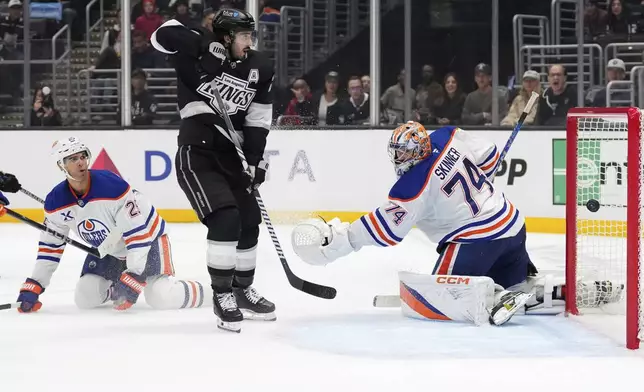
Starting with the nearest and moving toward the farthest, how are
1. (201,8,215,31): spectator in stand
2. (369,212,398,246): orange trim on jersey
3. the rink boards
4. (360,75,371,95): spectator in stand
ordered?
(369,212,398,246): orange trim on jersey → the rink boards → (360,75,371,95): spectator in stand → (201,8,215,31): spectator in stand

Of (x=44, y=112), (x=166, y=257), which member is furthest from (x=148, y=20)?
(x=166, y=257)

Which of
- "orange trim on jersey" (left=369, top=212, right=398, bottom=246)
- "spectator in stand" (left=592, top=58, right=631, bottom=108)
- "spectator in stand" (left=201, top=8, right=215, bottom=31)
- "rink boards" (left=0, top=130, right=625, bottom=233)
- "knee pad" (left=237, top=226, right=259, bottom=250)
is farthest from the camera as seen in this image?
"spectator in stand" (left=201, top=8, right=215, bottom=31)

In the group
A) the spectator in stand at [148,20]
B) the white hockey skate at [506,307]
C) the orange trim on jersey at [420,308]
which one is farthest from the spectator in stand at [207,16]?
the white hockey skate at [506,307]

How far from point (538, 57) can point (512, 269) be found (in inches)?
160

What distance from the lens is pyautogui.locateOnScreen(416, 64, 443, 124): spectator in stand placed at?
785 centimetres

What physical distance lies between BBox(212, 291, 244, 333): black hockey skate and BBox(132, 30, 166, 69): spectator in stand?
467 cm

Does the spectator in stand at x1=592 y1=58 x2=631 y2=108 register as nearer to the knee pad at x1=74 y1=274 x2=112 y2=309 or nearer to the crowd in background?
the crowd in background

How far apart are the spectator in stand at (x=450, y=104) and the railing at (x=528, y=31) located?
44 cm

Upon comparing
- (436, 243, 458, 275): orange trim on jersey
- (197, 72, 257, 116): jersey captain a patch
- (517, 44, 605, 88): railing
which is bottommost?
(436, 243, 458, 275): orange trim on jersey

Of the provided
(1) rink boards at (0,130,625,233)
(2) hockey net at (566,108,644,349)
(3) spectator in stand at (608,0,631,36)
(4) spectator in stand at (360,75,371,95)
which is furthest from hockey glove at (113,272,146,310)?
(3) spectator in stand at (608,0,631,36)

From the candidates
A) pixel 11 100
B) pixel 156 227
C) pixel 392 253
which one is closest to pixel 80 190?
pixel 156 227

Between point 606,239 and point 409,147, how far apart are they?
145cm

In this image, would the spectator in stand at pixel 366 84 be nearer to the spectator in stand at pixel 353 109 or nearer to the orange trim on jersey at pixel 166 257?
the spectator in stand at pixel 353 109

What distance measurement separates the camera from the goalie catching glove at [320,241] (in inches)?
152
